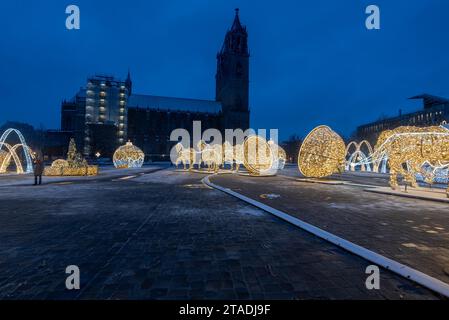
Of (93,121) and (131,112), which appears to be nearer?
(93,121)

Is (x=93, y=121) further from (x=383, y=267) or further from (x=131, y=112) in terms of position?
(x=383, y=267)

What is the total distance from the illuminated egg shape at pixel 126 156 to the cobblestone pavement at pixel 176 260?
28428 millimetres

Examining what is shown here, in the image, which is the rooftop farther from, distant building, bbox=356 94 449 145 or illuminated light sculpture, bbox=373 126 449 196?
illuminated light sculpture, bbox=373 126 449 196

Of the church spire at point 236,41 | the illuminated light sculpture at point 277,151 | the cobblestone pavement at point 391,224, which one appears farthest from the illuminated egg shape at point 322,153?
the church spire at point 236,41

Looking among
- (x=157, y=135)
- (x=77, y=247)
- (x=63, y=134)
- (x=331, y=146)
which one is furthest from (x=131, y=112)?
(x=77, y=247)

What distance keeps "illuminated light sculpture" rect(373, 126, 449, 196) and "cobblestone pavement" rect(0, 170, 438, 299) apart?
9033 mm

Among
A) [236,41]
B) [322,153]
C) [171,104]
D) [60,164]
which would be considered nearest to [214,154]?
[322,153]

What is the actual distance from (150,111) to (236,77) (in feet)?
111

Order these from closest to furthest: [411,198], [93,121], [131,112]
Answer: [411,198]
[93,121]
[131,112]

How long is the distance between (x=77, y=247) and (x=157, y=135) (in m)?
81.7

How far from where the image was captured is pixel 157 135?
82.4 metres

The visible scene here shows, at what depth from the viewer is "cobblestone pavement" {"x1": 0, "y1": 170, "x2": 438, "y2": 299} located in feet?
9.49

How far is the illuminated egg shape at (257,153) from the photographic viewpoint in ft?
65.6

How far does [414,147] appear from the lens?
10914 mm
